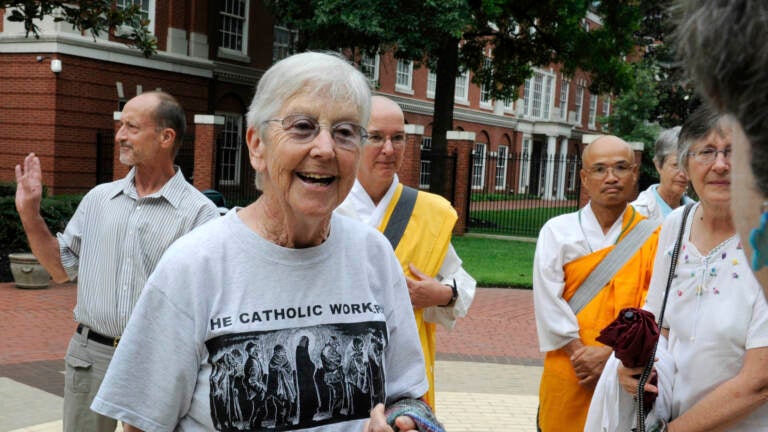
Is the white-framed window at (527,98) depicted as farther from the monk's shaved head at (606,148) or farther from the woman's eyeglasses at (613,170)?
the woman's eyeglasses at (613,170)

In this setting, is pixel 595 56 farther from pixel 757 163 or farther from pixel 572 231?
pixel 757 163

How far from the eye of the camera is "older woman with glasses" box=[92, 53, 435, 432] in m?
1.97

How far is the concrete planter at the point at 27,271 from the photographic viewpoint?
476 inches

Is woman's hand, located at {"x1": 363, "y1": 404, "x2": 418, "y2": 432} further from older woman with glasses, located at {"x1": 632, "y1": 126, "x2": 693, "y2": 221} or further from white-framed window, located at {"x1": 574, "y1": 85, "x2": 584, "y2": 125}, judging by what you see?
white-framed window, located at {"x1": 574, "y1": 85, "x2": 584, "y2": 125}

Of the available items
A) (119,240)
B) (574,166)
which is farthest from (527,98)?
(119,240)

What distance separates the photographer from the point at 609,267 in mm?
4051

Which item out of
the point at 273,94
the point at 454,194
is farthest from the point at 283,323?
the point at 454,194

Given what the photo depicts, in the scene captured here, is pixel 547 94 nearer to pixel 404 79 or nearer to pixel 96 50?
pixel 404 79

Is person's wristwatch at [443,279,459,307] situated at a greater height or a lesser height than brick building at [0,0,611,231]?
lesser

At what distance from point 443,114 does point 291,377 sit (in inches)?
882

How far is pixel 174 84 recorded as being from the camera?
24.8 m

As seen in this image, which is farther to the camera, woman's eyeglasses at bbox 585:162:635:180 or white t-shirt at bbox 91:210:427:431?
woman's eyeglasses at bbox 585:162:635:180

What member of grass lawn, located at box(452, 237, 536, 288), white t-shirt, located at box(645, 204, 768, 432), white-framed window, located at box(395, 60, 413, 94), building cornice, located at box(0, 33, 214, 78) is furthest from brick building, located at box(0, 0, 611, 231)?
white t-shirt, located at box(645, 204, 768, 432)

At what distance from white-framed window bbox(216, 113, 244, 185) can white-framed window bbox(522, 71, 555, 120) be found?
2401cm
